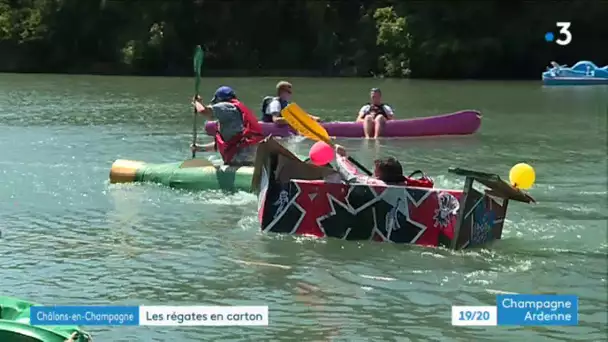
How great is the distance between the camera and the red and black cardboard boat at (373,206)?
28.2 feet

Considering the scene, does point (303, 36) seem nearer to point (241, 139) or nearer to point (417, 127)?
point (417, 127)

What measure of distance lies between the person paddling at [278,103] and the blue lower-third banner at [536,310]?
6316 mm

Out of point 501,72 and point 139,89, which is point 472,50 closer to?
point 501,72

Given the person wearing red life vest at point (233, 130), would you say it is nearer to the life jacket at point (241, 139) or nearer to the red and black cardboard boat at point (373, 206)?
the life jacket at point (241, 139)

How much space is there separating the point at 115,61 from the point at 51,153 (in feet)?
107

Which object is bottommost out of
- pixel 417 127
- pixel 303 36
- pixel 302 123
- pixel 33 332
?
pixel 33 332

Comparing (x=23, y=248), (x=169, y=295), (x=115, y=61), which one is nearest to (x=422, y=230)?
(x=169, y=295)

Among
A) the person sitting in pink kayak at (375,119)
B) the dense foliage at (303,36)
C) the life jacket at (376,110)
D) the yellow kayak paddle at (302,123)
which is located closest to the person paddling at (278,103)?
the person sitting in pink kayak at (375,119)

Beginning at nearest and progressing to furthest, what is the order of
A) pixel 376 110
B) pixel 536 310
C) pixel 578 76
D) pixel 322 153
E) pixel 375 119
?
pixel 536 310, pixel 322 153, pixel 375 119, pixel 376 110, pixel 578 76

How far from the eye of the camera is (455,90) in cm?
3344

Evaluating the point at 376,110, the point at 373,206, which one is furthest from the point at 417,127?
the point at 373,206

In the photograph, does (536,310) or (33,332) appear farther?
(536,310)

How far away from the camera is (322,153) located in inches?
366

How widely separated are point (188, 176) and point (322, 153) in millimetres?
2804
